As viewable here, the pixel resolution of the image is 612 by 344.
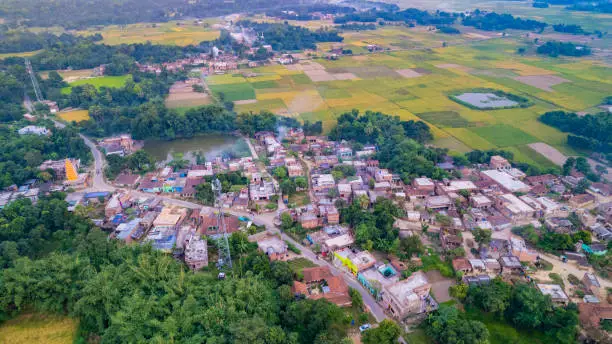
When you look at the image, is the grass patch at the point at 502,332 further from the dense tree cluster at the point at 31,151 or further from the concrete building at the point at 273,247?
the dense tree cluster at the point at 31,151

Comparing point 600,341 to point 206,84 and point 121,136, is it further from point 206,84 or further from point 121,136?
point 206,84

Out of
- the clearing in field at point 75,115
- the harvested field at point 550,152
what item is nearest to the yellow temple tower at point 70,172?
the clearing in field at point 75,115

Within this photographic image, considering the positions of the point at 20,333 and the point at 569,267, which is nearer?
the point at 20,333

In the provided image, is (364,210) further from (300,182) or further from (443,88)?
(443,88)

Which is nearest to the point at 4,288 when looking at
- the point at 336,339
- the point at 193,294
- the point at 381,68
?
the point at 193,294

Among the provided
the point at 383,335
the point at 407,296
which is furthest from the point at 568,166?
the point at 383,335

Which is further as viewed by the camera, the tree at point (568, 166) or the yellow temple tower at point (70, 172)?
the tree at point (568, 166)
